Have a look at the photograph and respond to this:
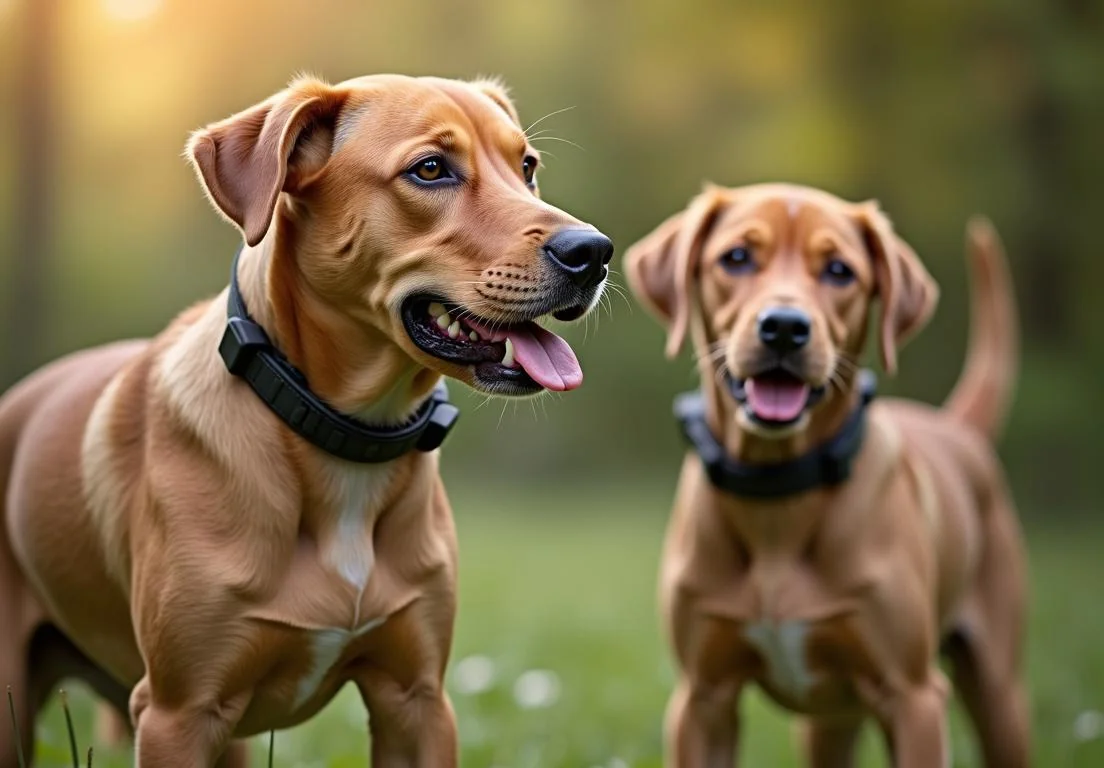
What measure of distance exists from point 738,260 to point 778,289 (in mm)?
278

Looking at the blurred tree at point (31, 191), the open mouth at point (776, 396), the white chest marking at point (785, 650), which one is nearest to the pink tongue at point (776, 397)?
the open mouth at point (776, 396)

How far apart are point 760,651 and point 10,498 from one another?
103 inches

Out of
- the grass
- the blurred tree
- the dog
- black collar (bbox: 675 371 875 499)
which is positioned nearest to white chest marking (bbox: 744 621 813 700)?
black collar (bbox: 675 371 875 499)

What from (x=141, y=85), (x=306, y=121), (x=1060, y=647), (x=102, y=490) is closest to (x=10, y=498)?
(x=102, y=490)

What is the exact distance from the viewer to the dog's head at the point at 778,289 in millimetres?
5207

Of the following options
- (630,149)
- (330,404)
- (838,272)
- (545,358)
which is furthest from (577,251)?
(630,149)

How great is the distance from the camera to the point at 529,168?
4355mm

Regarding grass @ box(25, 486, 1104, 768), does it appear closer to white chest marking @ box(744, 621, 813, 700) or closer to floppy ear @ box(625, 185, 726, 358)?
white chest marking @ box(744, 621, 813, 700)

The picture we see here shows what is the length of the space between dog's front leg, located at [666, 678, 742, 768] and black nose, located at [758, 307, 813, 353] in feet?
4.15

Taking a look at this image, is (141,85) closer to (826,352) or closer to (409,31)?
(409,31)

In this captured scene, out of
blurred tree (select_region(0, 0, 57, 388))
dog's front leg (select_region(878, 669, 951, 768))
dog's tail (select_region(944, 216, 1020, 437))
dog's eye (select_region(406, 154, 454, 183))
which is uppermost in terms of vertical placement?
dog's eye (select_region(406, 154, 454, 183))

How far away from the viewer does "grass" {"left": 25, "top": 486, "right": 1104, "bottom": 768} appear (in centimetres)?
639

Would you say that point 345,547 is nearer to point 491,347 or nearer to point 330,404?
point 330,404

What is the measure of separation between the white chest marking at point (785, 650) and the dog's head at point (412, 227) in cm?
178
